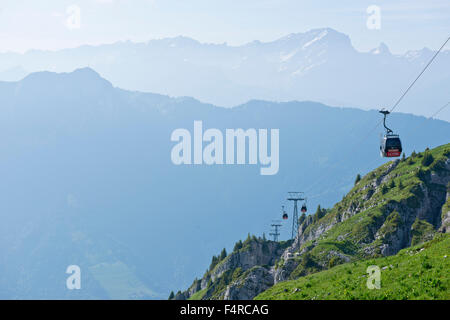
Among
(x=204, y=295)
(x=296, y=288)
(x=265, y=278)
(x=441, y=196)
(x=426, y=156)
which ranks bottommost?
(x=204, y=295)

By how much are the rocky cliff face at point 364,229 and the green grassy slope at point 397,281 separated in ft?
101

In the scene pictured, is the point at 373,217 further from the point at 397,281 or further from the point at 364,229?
the point at 397,281

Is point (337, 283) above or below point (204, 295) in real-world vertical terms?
above

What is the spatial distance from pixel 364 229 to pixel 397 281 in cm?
5646

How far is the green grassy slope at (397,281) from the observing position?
3165cm

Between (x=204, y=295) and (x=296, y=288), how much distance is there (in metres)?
74.9

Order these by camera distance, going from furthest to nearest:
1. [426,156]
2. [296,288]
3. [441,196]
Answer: [426,156]
[441,196]
[296,288]

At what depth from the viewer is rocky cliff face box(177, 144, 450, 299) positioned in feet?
270

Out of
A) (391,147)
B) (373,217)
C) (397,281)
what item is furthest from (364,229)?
(397,281)

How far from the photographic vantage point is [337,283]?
40.2 metres

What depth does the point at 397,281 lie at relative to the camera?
113 ft

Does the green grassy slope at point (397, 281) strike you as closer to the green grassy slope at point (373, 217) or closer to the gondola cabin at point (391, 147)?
the gondola cabin at point (391, 147)

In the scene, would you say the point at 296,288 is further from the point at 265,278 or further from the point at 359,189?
the point at 359,189
